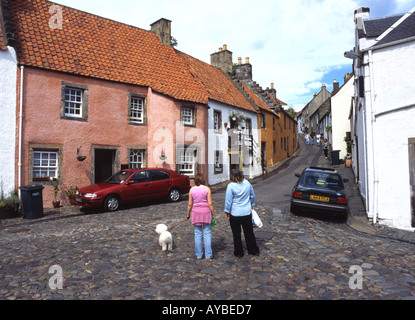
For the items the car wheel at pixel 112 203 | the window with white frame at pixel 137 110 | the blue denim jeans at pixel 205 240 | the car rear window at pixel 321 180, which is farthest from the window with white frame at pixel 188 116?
the blue denim jeans at pixel 205 240

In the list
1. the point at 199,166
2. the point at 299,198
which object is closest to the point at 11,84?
the point at 199,166

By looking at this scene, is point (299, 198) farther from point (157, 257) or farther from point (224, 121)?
point (224, 121)

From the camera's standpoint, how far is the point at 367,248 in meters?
6.63

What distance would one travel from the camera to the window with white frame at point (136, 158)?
15906 mm

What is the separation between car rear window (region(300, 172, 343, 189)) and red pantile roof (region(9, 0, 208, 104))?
29.8 feet

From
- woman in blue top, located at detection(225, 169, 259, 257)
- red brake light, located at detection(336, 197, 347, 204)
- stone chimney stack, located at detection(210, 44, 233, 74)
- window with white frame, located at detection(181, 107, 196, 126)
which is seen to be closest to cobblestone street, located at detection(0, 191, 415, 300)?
woman in blue top, located at detection(225, 169, 259, 257)

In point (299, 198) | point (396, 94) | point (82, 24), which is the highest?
point (82, 24)

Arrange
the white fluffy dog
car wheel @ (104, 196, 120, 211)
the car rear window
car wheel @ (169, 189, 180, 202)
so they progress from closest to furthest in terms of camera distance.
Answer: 1. the white fluffy dog
2. the car rear window
3. car wheel @ (104, 196, 120, 211)
4. car wheel @ (169, 189, 180, 202)

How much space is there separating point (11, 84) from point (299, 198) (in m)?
12.3

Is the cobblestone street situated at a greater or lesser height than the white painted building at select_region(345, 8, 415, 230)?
lesser

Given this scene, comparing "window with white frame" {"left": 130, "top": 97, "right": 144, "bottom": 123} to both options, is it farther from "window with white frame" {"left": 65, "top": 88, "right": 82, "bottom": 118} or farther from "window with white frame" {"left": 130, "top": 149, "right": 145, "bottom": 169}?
"window with white frame" {"left": 65, "top": 88, "right": 82, "bottom": 118}

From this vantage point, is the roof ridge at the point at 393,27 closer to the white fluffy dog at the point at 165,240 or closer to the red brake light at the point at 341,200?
the red brake light at the point at 341,200

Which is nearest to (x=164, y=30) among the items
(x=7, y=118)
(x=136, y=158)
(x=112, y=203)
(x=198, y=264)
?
(x=136, y=158)

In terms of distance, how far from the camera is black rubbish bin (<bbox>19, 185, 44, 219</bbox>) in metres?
11.1
